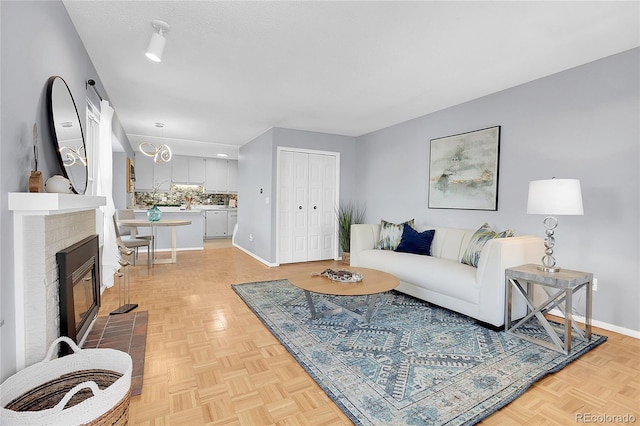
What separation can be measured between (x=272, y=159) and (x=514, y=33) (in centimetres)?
364

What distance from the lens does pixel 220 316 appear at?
9.50 ft

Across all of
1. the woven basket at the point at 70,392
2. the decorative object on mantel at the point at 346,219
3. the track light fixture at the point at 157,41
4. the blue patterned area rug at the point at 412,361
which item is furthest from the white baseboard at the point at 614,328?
the track light fixture at the point at 157,41

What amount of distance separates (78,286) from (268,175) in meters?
3.56

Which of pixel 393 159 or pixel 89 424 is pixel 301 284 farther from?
pixel 393 159

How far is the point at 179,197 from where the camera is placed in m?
8.72

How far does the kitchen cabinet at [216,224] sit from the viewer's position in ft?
28.0

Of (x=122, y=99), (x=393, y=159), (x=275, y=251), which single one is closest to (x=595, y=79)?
(x=393, y=159)

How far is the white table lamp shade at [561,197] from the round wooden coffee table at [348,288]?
1369mm

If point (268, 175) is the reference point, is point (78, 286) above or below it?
below

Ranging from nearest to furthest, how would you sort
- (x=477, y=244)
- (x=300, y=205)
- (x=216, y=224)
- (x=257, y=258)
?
(x=477, y=244)
(x=300, y=205)
(x=257, y=258)
(x=216, y=224)

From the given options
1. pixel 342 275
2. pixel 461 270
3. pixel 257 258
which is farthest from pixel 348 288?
pixel 257 258

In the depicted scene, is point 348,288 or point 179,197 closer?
point 348,288

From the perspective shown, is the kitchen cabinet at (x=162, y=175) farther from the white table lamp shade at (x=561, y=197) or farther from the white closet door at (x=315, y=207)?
the white table lamp shade at (x=561, y=197)

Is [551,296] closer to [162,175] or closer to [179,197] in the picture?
[162,175]
